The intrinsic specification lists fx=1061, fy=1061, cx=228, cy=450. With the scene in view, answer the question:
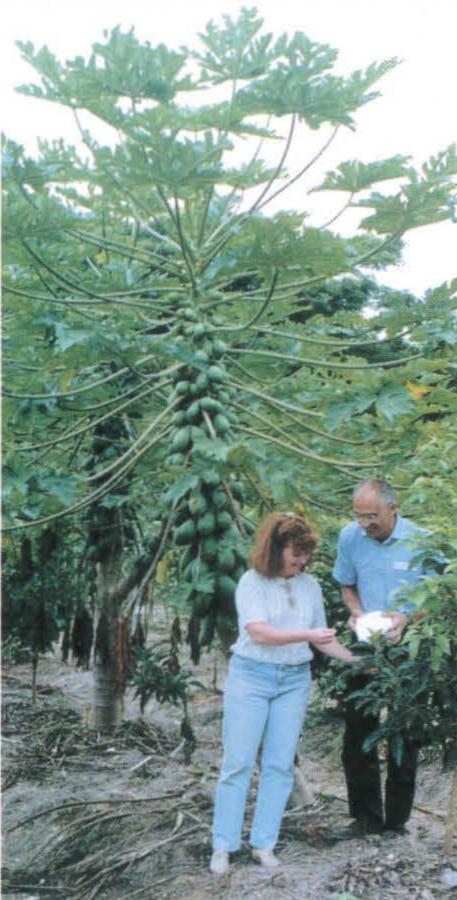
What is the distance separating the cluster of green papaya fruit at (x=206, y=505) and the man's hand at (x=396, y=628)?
550 millimetres

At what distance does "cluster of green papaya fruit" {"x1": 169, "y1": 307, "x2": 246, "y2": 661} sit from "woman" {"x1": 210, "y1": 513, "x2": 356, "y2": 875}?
147mm

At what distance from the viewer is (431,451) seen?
336 centimetres

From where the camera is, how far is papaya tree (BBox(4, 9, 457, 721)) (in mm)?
3146

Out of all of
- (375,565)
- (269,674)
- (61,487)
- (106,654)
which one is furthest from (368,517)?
(106,654)

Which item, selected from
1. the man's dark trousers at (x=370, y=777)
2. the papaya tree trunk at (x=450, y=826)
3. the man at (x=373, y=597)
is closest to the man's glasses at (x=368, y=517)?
the man at (x=373, y=597)

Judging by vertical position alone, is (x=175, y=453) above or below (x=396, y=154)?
below

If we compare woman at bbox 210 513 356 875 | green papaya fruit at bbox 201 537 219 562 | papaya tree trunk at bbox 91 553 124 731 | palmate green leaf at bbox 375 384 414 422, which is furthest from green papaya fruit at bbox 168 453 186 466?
papaya tree trunk at bbox 91 553 124 731

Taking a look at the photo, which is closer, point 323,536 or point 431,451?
point 431,451

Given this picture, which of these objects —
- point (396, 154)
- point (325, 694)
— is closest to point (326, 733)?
point (325, 694)

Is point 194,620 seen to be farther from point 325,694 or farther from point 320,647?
point 325,694

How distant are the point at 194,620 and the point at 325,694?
1.65 meters

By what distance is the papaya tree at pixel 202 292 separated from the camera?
3.15 meters

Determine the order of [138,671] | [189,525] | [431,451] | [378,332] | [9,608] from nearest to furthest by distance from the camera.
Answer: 1. [431,451]
2. [189,525]
3. [138,671]
4. [378,332]
5. [9,608]

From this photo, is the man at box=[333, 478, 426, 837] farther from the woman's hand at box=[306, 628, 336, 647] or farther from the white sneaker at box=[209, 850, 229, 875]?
the white sneaker at box=[209, 850, 229, 875]
